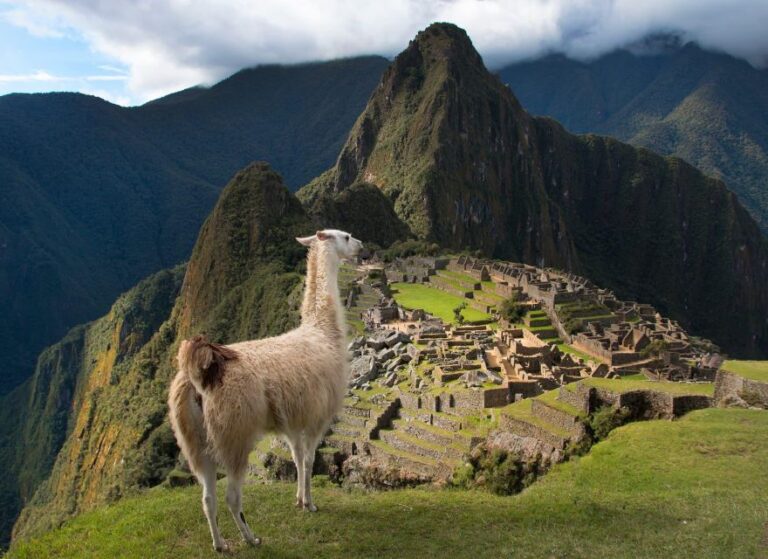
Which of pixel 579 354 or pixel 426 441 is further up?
pixel 579 354

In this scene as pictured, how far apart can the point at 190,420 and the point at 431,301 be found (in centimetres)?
3468

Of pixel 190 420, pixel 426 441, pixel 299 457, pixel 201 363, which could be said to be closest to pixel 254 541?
pixel 299 457

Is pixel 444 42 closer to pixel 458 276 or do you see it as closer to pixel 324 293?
pixel 458 276

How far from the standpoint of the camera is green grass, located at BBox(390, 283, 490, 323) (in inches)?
1394

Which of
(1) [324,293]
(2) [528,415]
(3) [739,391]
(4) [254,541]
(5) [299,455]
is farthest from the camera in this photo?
(2) [528,415]

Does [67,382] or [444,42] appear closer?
[67,382]

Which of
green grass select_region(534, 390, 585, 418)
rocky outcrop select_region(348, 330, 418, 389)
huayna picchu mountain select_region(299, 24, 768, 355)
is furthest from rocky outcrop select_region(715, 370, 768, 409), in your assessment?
huayna picchu mountain select_region(299, 24, 768, 355)

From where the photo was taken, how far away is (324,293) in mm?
7234

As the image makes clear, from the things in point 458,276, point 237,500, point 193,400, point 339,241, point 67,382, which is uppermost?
point 458,276

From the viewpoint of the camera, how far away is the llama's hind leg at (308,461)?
656cm

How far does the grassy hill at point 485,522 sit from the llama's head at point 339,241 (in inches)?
109

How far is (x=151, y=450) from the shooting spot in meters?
31.7

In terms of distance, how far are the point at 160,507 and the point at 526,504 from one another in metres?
4.23

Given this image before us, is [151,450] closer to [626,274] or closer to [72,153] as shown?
[626,274]
